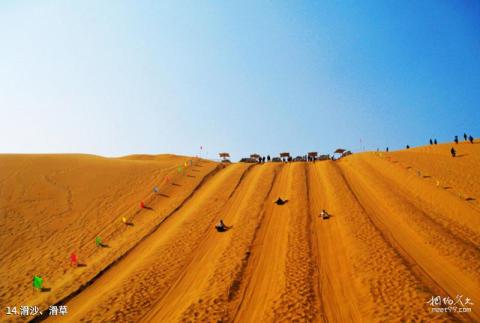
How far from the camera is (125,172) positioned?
39.5 meters

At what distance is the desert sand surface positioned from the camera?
47.3 ft

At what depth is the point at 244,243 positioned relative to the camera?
21.3 m

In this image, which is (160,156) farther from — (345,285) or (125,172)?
(345,285)

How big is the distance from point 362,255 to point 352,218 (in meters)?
6.47

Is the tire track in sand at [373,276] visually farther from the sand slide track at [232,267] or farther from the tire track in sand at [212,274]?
the tire track in sand at [212,274]

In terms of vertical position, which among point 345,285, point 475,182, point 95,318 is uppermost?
point 475,182

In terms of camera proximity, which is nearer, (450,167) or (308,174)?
(450,167)

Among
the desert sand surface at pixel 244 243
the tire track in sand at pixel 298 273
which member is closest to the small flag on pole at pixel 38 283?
the desert sand surface at pixel 244 243

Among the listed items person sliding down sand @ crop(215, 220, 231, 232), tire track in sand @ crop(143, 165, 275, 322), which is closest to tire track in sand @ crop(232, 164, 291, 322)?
tire track in sand @ crop(143, 165, 275, 322)

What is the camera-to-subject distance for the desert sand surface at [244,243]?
14.4 m

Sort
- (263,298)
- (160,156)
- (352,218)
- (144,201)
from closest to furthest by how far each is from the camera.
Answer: (263,298) → (352,218) → (144,201) → (160,156)

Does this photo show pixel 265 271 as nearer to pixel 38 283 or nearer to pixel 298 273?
pixel 298 273

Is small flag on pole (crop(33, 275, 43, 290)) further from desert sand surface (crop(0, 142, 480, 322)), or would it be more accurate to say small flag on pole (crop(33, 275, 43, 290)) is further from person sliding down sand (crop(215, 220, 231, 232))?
person sliding down sand (crop(215, 220, 231, 232))

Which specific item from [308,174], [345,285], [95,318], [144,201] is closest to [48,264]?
[95,318]
